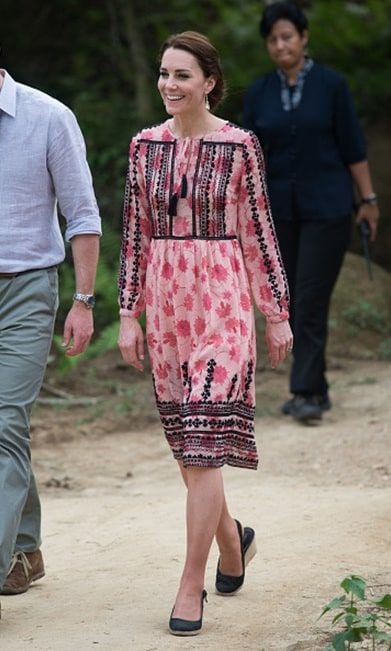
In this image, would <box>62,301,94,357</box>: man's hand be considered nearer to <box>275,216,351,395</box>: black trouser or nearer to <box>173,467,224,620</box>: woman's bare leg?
<box>173,467,224,620</box>: woman's bare leg

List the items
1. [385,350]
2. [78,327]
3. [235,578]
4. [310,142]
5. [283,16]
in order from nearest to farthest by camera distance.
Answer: [78,327]
[235,578]
[283,16]
[310,142]
[385,350]

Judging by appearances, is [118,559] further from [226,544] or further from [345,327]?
[345,327]

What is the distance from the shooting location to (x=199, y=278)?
15.6ft

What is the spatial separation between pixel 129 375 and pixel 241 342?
223 inches

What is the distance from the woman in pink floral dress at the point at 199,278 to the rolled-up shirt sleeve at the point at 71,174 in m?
0.16

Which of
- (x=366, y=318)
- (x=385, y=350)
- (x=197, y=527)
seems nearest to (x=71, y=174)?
(x=197, y=527)

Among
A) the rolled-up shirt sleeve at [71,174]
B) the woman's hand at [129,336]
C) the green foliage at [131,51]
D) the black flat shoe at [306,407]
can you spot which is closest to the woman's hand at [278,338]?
the woman's hand at [129,336]

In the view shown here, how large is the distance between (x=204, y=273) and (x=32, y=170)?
0.71 metres

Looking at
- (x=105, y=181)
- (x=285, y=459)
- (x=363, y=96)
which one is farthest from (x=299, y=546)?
(x=363, y=96)

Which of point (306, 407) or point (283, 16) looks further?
point (306, 407)

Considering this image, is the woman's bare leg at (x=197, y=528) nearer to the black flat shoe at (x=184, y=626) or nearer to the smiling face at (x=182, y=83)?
the black flat shoe at (x=184, y=626)

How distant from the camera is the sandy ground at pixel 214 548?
4.75 m

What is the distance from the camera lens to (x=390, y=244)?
13656 millimetres

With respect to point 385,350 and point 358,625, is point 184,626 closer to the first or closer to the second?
point 358,625
